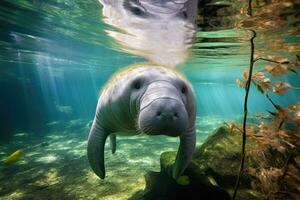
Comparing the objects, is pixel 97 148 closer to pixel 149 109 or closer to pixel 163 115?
pixel 149 109

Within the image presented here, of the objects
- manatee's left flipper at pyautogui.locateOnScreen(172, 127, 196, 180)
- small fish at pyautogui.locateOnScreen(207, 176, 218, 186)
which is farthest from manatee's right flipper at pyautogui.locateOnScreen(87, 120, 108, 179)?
small fish at pyautogui.locateOnScreen(207, 176, 218, 186)

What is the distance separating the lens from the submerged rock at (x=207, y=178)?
18.0 feet

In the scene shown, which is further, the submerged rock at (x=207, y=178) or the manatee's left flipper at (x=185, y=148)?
the submerged rock at (x=207, y=178)

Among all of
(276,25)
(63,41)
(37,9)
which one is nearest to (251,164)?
(276,25)

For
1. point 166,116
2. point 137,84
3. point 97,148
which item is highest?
point 137,84

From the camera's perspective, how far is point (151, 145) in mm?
15102

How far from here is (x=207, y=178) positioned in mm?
5676

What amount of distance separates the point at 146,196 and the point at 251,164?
2560 mm

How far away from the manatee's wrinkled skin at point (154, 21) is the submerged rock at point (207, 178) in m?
4.19

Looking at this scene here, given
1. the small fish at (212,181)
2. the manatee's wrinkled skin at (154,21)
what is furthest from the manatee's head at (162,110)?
the manatee's wrinkled skin at (154,21)

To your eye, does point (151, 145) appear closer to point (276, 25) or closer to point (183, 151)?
point (276, 25)

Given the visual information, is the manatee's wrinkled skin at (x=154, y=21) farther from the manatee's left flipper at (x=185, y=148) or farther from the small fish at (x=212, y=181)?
the small fish at (x=212, y=181)

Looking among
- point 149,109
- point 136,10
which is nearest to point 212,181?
point 149,109

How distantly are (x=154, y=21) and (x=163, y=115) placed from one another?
763 centimetres
